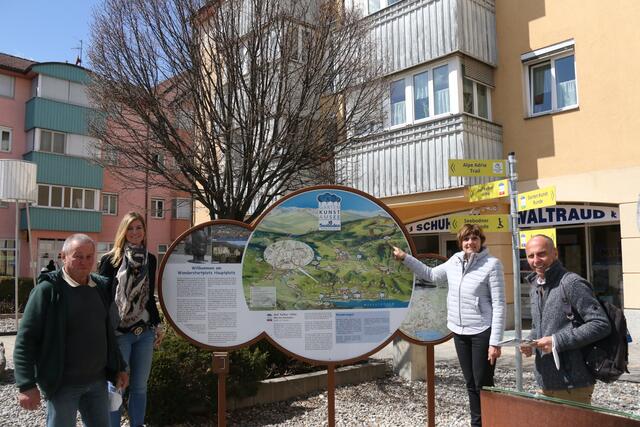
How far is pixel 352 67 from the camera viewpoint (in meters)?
7.82

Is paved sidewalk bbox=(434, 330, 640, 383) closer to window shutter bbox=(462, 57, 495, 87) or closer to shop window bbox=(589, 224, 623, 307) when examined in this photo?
shop window bbox=(589, 224, 623, 307)

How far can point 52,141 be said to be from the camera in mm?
27938

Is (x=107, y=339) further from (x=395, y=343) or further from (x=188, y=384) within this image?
(x=395, y=343)

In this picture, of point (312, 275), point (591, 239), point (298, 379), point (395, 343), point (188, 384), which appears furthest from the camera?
point (591, 239)

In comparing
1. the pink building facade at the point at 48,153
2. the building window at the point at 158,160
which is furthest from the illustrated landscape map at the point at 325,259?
the pink building facade at the point at 48,153

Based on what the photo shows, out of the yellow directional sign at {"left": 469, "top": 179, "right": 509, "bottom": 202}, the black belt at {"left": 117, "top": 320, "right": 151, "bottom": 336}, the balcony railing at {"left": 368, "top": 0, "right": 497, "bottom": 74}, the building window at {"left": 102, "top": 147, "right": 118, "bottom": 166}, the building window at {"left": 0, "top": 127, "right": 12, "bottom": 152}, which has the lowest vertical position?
the black belt at {"left": 117, "top": 320, "right": 151, "bottom": 336}

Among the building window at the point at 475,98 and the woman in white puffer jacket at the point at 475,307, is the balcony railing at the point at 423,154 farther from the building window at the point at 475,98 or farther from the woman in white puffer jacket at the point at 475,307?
the woman in white puffer jacket at the point at 475,307

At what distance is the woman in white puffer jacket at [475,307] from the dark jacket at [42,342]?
307 cm

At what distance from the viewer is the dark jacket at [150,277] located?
416cm

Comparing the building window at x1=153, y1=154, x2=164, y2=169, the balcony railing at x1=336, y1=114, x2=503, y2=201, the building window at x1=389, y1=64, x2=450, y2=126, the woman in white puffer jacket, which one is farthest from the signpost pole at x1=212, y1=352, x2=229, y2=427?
the building window at x1=389, y1=64, x2=450, y2=126

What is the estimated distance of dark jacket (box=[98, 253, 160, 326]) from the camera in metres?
4.16

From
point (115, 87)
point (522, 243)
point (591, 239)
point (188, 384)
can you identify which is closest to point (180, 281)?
point (188, 384)

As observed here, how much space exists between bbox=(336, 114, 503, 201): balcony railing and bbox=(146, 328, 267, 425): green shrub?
246 inches

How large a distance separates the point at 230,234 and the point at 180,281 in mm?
579
